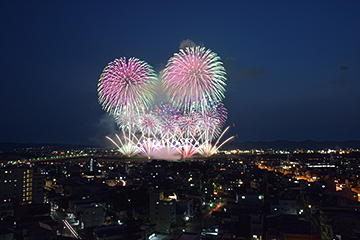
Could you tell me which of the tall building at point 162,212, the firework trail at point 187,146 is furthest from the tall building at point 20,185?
the firework trail at point 187,146

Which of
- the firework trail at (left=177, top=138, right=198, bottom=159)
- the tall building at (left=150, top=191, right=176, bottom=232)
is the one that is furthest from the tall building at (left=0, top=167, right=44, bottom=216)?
the firework trail at (left=177, top=138, right=198, bottom=159)

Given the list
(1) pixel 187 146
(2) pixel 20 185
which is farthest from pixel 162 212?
(1) pixel 187 146

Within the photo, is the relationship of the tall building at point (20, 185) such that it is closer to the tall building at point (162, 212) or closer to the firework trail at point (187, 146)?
the tall building at point (162, 212)

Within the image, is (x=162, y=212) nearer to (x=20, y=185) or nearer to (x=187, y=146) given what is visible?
(x=20, y=185)

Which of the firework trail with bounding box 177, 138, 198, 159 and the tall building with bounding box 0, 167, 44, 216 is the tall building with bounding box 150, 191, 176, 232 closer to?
the tall building with bounding box 0, 167, 44, 216

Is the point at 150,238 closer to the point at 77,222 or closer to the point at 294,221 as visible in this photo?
the point at 77,222

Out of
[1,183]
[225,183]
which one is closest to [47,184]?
[1,183]

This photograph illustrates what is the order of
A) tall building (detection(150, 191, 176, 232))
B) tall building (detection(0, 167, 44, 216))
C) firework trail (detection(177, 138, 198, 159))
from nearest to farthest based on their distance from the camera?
tall building (detection(150, 191, 176, 232)), tall building (detection(0, 167, 44, 216)), firework trail (detection(177, 138, 198, 159))
